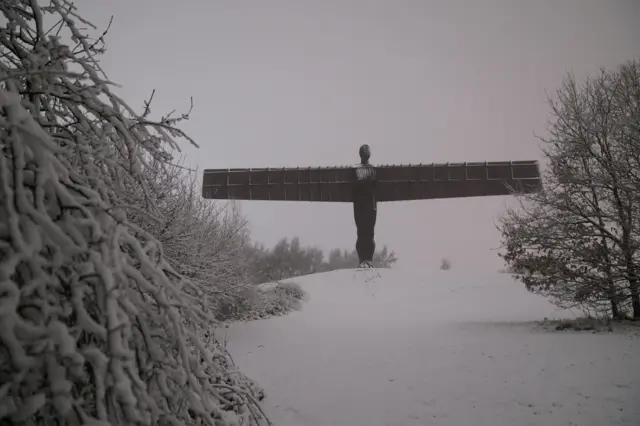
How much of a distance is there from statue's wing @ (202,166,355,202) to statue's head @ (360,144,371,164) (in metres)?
0.87

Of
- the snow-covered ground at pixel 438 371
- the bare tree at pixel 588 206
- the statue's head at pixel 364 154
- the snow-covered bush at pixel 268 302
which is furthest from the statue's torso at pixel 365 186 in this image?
the bare tree at pixel 588 206

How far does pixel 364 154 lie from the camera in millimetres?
18375

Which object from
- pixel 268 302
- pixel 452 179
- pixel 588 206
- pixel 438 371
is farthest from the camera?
pixel 452 179

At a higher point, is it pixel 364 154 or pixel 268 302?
pixel 364 154

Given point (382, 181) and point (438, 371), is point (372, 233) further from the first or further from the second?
point (438, 371)

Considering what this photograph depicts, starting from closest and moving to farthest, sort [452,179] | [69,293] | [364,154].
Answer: [69,293] < [452,179] < [364,154]

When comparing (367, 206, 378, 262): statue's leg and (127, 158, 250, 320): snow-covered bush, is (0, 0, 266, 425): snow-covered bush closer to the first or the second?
(127, 158, 250, 320): snow-covered bush

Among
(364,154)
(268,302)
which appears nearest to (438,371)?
(268,302)

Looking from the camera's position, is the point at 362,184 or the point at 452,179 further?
the point at 362,184

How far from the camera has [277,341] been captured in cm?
978

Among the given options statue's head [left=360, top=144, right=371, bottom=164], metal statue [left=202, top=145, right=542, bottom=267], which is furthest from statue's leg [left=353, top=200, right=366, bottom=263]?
statue's head [left=360, top=144, right=371, bottom=164]

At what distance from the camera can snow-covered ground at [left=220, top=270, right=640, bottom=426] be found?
5016mm

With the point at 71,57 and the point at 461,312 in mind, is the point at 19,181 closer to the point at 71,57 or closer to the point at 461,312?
the point at 71,57

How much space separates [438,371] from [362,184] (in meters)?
11.9
